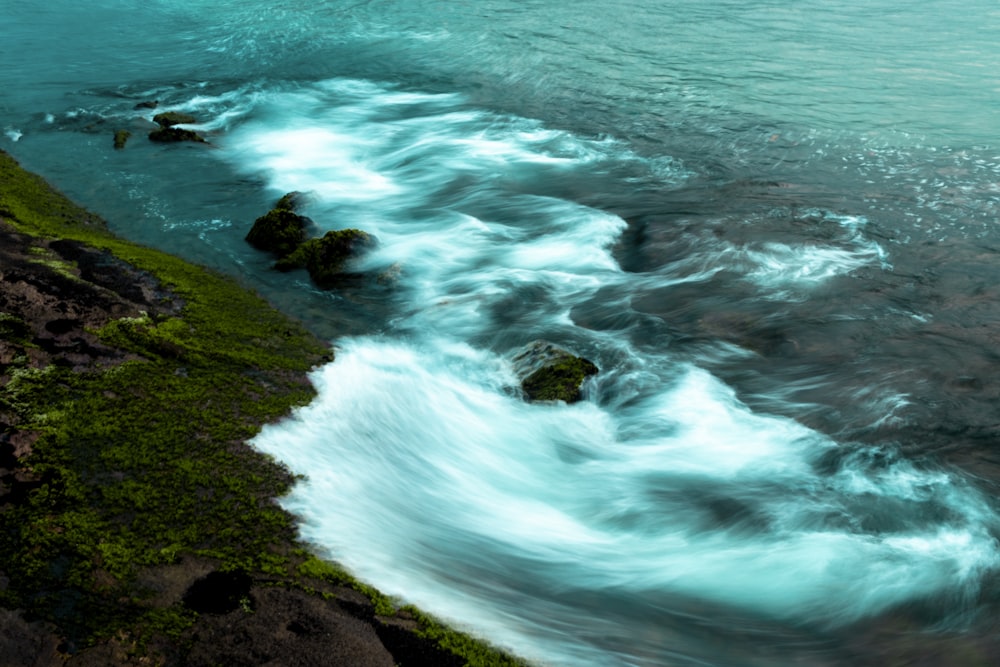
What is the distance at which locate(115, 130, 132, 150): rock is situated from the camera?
1223cm

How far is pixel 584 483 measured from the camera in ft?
19.8

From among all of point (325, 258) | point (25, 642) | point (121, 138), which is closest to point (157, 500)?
point (25, 642)

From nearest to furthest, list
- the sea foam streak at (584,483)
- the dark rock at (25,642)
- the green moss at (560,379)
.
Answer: the dark rock at (25,642)
the sea foam streak at (584,483)
the green moss at (560,379)

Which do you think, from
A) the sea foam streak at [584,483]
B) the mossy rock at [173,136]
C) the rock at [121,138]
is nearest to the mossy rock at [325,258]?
the sea foam streak at [584,483]

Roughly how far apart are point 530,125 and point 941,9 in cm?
1109

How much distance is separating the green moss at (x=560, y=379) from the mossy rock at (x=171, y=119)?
900 centimetres

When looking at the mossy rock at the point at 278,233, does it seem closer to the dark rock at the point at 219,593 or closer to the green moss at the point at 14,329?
the green moss at the point at 14,329

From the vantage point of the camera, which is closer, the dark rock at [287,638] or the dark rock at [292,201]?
the dark rock at [287,638]

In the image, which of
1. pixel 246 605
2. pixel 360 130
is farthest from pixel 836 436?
pixel 360 130

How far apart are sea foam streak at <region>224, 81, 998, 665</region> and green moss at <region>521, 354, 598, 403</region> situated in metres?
0.13

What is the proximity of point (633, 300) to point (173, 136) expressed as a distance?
7.96m

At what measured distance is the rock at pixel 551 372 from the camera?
6.82 m

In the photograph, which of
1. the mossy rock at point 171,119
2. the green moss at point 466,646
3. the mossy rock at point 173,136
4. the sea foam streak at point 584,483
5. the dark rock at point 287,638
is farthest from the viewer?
the mossy rock at point 171,119

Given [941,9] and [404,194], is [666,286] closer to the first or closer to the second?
[404,194]
